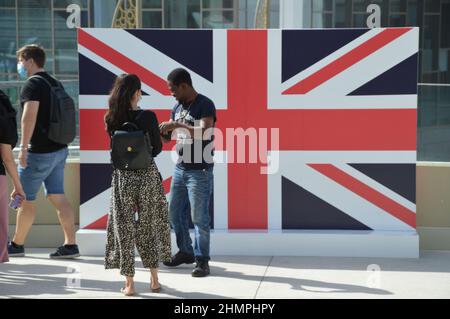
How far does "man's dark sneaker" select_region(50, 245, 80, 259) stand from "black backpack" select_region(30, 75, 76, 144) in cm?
94

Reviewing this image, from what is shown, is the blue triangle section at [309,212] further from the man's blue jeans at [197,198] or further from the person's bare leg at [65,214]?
the person's bare leg at [65,214]

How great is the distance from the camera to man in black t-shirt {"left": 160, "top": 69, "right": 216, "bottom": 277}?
6164 millimetres

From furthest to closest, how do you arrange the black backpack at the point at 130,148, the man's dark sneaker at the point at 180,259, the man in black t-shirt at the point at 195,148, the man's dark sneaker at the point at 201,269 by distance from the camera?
1. the man's dark sneaker at the point at 180,259
2. the man's dark sneaker at the point at 201,269
3. the man in black t-shirt at the point at 195,148
4. the black backpack at the point at 130,148

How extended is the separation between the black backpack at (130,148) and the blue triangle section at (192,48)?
5.25 feet

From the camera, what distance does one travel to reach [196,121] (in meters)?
6.19

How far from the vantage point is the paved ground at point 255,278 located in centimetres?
585

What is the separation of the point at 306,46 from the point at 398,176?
4.61ft

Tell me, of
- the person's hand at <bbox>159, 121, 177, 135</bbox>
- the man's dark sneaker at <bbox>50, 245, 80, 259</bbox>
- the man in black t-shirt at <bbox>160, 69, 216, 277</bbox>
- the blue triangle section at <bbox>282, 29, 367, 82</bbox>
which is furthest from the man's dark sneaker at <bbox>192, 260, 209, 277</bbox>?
the blue triangle section at <bbox>282, 29, 367, 82</bbox>

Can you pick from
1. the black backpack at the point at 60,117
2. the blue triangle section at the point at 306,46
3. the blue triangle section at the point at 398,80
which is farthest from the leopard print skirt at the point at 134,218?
the blue triangle section at the point at 398,80

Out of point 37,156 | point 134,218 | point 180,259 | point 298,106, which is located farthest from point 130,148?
point 298,106

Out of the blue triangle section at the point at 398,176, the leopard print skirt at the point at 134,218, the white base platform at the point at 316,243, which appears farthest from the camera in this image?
the blue triangle section at the point at 398,176

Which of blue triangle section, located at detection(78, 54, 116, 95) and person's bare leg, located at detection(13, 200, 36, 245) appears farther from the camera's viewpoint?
blue triangle section, located at detection(78, 54, 116, 95)

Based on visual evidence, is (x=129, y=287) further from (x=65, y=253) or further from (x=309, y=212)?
(x=309, y=212)

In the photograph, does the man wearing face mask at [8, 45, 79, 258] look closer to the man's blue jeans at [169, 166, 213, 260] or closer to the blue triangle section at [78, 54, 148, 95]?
the blue triangle section at [78, 54, 148, 95]
